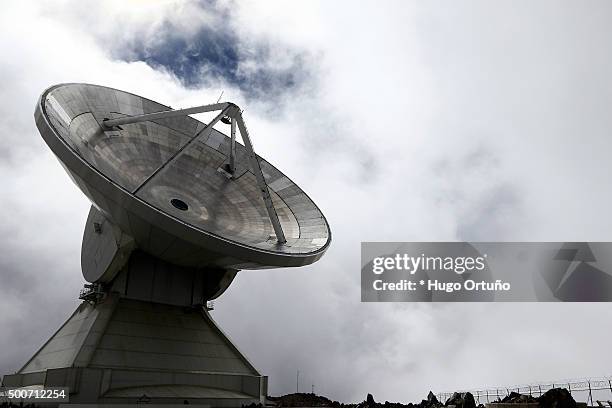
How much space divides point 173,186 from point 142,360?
11.5 meters

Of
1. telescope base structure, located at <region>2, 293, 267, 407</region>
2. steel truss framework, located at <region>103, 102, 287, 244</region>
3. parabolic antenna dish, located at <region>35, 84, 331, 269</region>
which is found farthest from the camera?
steel truss framework, located at <region>103, 102, 287, 244</region>

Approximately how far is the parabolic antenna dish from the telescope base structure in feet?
16.0

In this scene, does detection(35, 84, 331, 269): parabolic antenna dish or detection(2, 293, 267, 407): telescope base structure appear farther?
detection(2, 293, 267, 407): telescope base structure

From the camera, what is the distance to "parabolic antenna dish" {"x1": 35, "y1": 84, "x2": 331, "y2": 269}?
1027 inches

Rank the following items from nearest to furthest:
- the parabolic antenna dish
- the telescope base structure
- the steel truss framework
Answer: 1. the parabolic antenna dish
2. the telescope base structure
3. the steel truss framework

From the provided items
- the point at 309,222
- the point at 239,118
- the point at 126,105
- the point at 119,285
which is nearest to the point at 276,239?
the point at 309,222

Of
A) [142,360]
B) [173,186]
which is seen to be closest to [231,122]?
[173,186]

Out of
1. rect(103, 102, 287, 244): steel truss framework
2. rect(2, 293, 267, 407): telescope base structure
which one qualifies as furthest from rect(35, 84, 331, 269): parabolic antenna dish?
rect(2, 293, 267, 407): telescope base structure

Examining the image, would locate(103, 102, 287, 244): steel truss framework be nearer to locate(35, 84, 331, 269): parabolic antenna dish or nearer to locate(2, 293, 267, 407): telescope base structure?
locate(35, 84, 331, 269): parabolic antenna dish

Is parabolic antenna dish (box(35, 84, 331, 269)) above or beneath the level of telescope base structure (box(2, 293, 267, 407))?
above

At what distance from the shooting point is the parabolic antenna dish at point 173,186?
26.1 metres

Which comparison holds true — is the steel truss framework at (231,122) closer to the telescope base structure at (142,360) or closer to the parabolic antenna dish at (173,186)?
the parabolic antenna dish at (173,186)

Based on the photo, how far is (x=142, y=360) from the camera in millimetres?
32688

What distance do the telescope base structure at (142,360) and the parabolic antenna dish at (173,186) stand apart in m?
4.88
